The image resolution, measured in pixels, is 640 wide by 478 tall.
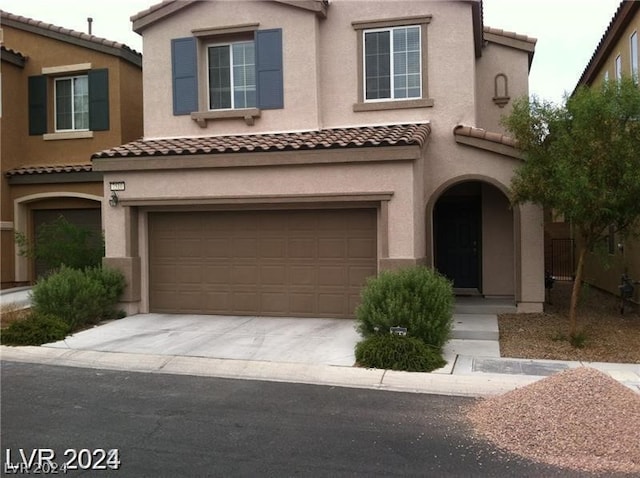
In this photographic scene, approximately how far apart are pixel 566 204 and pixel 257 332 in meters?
5.56

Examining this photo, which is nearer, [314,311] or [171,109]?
[314,311]

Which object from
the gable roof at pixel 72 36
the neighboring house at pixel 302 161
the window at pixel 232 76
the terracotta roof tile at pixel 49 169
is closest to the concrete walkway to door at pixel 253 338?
the neighboring house at pixel 302 161

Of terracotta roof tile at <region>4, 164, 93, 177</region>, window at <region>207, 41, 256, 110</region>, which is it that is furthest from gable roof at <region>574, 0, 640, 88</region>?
terracotta roof tile at <region>4, 164, 93, 177</region>

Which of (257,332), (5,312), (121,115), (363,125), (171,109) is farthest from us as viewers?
(121,115)

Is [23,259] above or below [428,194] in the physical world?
below

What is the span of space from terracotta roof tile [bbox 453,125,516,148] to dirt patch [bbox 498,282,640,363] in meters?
3.22

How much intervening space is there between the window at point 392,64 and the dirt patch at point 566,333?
16.1 ft

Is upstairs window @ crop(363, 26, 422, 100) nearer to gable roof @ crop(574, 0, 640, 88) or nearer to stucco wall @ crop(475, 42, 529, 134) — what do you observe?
stucco wall @ crop(475, 42, 529, 134)

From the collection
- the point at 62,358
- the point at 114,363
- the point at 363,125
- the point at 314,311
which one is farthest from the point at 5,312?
the point at 363,125

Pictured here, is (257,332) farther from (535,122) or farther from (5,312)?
(535,122)

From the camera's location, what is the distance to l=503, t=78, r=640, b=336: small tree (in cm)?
838

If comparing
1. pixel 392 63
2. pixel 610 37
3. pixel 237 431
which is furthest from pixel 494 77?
pixel 237 431

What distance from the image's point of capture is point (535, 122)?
9.39 meters

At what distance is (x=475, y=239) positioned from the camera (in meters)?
13.9
